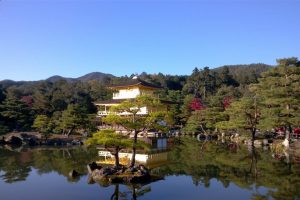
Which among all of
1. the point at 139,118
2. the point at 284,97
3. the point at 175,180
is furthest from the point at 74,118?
the point at 175,180

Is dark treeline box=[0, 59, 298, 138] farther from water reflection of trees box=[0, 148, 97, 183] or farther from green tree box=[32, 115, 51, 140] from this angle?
water reflection of trees box=[0, 148, 97, 183]

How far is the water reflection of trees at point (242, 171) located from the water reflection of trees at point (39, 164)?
175 inches

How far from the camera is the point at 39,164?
17812 mm

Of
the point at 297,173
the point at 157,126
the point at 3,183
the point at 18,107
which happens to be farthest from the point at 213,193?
the point at 18,107

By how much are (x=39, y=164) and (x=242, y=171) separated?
10330mm

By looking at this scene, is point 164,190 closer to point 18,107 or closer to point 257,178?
point 257,178

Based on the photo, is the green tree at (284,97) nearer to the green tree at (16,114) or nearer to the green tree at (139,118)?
the green tree at (139,118)

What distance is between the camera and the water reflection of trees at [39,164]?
15055 millimetres

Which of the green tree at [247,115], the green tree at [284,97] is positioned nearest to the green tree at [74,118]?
the green tree at [247,115]

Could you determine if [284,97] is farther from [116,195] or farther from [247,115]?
[116,195]

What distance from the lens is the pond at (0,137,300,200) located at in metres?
11.2

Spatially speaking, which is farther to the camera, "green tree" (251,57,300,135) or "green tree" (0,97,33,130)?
"green tree" (0,97,33,130)

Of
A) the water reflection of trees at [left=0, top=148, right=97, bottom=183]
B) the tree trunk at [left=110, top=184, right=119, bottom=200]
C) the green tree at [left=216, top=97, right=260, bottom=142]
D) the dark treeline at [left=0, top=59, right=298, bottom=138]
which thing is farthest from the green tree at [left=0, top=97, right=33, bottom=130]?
the tree trunk at [left=110, top=184, right=119, bottom=200]

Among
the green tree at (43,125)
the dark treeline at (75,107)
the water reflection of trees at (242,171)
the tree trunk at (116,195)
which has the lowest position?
the tree trunk at (116,195)
